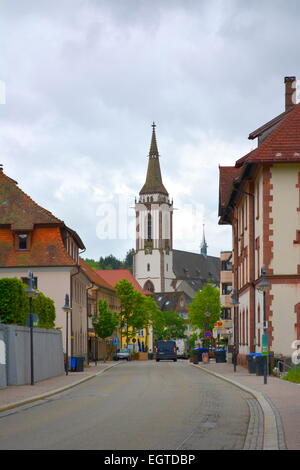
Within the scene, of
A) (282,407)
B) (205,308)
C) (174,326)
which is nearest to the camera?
(282,407)

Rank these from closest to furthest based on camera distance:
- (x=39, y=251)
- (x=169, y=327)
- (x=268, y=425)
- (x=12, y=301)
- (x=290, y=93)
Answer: (x=268, y=425) < (x=12, y=301) < (x=290, y=93) < (x=39, y=251) < (x=169, y=327)

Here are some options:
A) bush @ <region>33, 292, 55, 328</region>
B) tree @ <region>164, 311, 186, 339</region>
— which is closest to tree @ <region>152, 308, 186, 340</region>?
tree @ <region>164, 311, 186, 339</region>

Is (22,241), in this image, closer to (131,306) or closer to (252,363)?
(252,363)

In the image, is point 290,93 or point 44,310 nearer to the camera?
point 44,310

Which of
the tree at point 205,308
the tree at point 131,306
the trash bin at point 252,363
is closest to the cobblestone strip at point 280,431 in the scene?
the trash bin at point 252,363

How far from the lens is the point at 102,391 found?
2939cm

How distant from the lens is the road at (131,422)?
13.4 meters

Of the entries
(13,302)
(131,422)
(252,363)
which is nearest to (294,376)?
(252,363)

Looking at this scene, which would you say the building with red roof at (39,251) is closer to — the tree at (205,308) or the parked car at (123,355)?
the parked car at (123,355)

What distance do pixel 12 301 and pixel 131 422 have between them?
19.4m

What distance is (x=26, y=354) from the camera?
35906mm

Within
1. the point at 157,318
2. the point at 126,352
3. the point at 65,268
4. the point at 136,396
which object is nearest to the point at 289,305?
the point at 136,396
